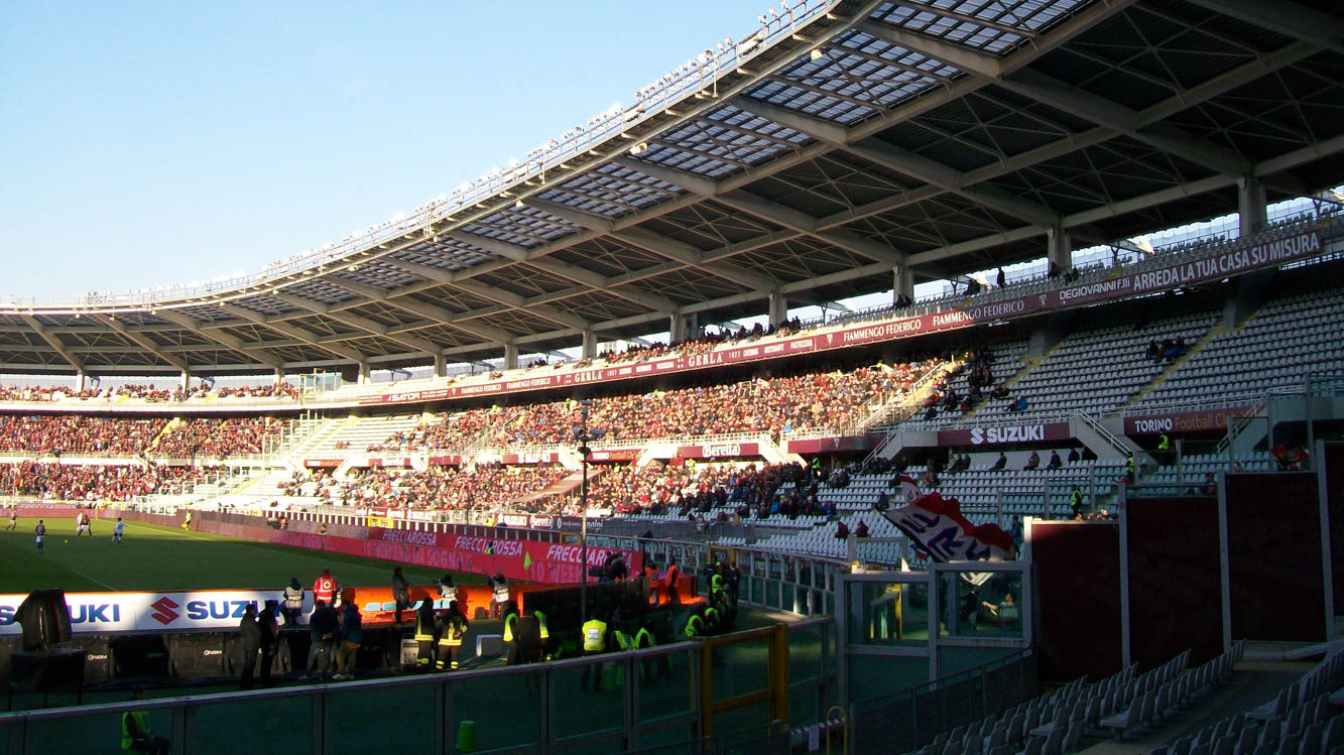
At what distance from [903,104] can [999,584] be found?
67.1ft

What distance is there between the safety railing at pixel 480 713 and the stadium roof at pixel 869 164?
20041 millimetres

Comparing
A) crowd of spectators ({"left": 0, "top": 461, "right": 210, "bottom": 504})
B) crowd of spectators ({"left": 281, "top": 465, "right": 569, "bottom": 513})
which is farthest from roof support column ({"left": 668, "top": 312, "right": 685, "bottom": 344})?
crowd of spectators ({"left": 0, "top": 461, "right": 210, "bottom": 504})

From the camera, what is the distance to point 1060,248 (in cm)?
4066

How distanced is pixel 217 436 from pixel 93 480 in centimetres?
843

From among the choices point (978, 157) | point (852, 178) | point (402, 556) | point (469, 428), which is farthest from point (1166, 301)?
point (469, 428)

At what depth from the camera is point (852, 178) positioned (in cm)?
3962

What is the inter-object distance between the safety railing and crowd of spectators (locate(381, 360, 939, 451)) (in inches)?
1313

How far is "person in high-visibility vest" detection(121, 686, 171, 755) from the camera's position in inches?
300

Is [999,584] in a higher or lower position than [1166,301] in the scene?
lower

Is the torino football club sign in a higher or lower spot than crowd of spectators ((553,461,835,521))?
lower

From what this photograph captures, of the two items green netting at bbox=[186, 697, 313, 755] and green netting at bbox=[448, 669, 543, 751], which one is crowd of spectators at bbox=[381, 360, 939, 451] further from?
green netting at bbox=[186, 697, 313, 755]

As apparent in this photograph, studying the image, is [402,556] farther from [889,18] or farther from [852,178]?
[889,18]

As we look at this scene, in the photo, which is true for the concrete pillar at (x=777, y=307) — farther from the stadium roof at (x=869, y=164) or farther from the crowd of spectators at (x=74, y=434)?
the crowd of spectators at (x=74, y=434)

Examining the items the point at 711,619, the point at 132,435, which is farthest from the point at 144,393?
the point at 711,619
